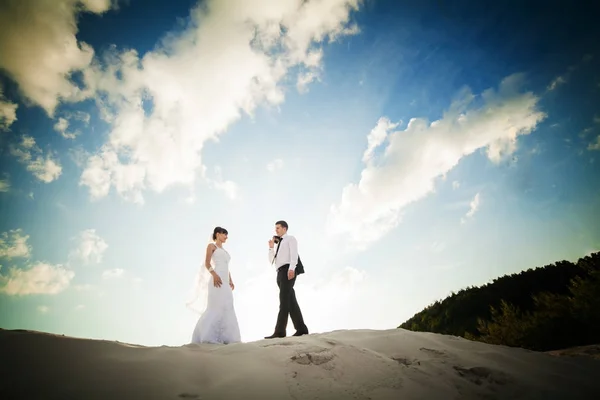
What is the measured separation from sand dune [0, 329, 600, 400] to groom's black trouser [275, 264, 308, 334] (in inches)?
67.3

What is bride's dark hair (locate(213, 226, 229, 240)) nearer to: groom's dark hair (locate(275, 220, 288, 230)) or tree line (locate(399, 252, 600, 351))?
groom's dark hair (locate(275, 220, 288, 230))

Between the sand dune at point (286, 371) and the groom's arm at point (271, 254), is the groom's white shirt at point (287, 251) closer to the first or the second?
the groom's arm at point (271, 254)

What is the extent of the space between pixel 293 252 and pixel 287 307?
921mm

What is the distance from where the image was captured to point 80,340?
2252mm

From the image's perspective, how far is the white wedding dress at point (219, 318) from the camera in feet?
14.4

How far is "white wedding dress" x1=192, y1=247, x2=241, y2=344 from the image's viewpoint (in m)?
4.38

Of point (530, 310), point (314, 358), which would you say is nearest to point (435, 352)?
point (314, 358)

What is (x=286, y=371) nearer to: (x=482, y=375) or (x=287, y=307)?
(x=482, y=375)

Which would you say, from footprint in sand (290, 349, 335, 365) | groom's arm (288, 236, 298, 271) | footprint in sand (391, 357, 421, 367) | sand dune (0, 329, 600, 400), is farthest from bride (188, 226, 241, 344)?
footprint in sand (391, 357, 421, 367)

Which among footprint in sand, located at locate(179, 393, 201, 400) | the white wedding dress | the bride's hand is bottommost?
footprint in sand, located at locate(179, 393, 201, 400)

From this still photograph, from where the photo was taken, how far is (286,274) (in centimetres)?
520

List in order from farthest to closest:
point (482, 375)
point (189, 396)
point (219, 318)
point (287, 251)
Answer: point (287, 251) < point (219, 318) < point (482, 375) < point (189, 396)

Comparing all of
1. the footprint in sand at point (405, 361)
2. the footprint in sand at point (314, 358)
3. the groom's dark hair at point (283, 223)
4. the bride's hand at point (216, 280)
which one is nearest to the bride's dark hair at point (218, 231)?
the bride's hand at point (216, 280)

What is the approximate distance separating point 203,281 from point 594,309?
27.9 feet
